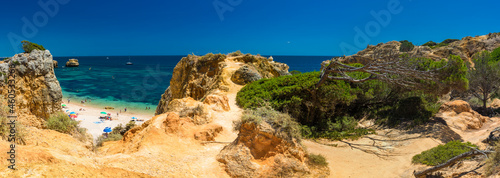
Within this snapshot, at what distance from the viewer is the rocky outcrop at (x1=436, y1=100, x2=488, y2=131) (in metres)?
14.2

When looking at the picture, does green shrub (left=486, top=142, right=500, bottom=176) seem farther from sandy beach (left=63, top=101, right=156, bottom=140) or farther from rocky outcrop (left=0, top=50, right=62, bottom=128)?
sandy beach (left=63, top=101, right=156, bottom=140)

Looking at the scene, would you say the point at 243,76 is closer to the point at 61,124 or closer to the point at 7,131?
the point at 61,124

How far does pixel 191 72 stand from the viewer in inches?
912

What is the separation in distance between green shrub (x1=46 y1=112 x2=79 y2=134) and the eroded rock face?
542 cm

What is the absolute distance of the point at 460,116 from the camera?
14.9m

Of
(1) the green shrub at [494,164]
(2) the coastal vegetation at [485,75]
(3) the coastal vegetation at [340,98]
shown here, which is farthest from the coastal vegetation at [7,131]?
(2) the coastal vegetation at [485,75]

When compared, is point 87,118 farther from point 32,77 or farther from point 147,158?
point 147,158

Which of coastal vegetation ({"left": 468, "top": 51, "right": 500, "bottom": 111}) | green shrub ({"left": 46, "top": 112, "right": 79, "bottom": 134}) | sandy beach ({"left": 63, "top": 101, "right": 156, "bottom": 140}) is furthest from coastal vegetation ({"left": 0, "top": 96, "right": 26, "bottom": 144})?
coastal vegetation ({"left": 468, "top": 51, "right": 500, "bottom": 111})

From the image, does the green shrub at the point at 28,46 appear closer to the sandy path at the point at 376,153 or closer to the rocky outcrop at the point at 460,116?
the sandy path at the point at 376,153

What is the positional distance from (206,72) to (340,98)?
12.3 meters

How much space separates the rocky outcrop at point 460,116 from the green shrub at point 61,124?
60.2 feet

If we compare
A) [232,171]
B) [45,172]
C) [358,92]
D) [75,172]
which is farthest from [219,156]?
[358,92]

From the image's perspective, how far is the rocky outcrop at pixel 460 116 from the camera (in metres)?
14.2

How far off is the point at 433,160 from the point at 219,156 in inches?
296
